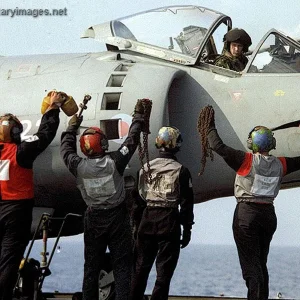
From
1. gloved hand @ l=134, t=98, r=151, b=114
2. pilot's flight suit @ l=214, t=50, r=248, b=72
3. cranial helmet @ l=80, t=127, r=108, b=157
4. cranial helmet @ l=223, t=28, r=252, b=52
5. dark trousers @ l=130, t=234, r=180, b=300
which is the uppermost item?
cranial helmet @ l=223, t=28, r=252, b=52

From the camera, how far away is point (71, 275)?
66812mm

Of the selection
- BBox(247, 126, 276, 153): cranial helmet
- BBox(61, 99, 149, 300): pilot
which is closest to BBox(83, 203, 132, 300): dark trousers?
BBox(61, 99, 149, 300): pilot

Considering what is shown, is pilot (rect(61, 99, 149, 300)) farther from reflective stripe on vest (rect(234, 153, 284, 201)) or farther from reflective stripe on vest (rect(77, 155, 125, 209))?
reflective stripe on vest (rect(234, 153, 284, 201))

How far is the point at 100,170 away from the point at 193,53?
2785 millimetres

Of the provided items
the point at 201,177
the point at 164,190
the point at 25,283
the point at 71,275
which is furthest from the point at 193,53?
the point at 71,275

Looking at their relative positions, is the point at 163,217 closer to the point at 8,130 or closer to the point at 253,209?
the point at 253,209

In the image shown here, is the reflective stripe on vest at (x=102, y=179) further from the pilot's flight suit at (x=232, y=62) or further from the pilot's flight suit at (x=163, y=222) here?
the pilot's flight suit at (x=232, y=62)

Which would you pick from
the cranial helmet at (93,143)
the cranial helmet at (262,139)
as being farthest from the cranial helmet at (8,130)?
the cranial helmet at (262,139)

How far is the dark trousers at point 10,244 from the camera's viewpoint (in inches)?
512

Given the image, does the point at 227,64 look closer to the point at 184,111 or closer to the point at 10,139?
the point at 184,111

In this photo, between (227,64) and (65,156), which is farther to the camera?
(227,64)

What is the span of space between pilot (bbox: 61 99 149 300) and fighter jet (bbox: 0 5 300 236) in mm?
1244

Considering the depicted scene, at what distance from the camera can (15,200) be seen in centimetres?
1309

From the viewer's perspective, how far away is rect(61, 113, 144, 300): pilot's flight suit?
1325cm
